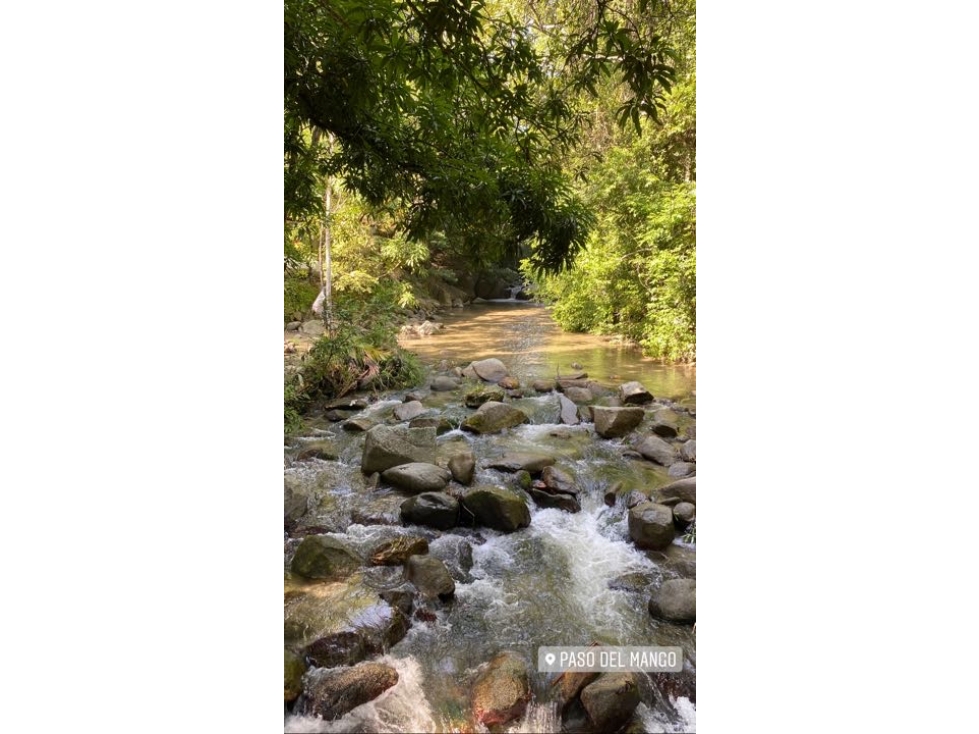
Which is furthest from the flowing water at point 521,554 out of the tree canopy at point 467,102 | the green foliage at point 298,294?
the green foliage at point 298,294

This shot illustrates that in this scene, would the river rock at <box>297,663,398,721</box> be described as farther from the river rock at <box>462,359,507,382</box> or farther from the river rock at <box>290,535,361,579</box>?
the river rock at <box>462,359,507,382</box>

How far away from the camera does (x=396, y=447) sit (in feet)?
7.94

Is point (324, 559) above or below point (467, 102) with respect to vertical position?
below

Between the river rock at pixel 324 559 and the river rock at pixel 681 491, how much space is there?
47.6 inches

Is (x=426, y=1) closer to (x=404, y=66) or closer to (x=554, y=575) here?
(x=404, y=66)

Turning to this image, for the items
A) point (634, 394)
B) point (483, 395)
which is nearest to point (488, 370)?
point (483, 395)

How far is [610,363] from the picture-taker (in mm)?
2541

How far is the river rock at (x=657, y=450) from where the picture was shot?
7.09 feet

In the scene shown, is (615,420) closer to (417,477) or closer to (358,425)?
(417,477)

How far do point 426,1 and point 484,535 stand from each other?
187 cm

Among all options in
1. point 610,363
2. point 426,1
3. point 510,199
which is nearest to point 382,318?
point 510,199

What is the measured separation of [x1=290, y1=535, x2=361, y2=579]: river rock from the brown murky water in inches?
34.5

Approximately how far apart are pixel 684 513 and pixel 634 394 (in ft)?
2.15

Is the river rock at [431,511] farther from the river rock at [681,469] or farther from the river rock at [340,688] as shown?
the river rock at [681,469]
